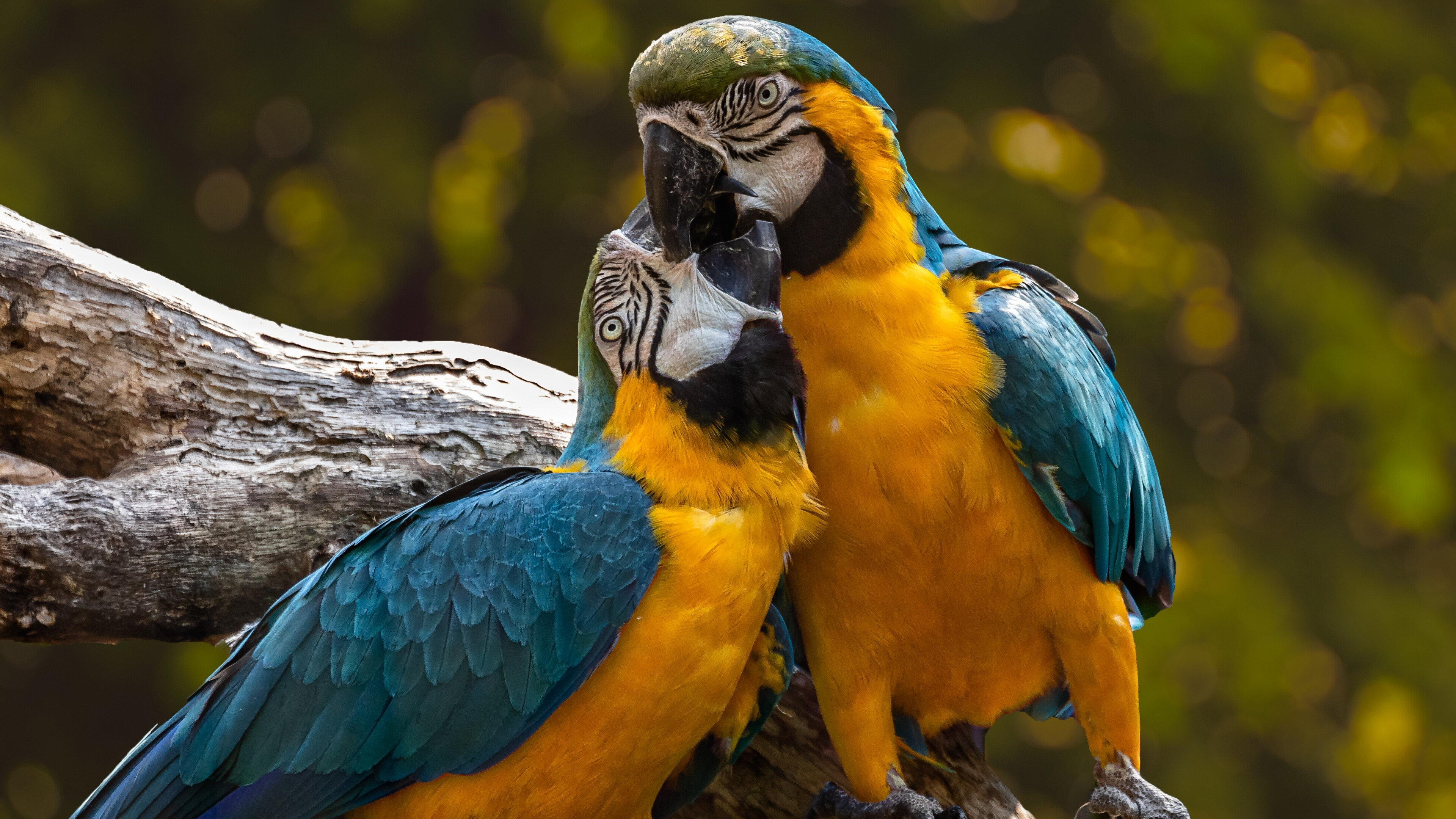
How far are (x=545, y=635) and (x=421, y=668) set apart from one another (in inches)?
9.4

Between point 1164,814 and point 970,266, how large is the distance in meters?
1.27

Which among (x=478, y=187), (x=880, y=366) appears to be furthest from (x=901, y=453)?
(x=478, y=187)

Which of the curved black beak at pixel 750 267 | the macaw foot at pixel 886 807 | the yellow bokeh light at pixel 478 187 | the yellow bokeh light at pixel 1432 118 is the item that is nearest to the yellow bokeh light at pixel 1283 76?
the yellow bokeh light at pixel 1432 118

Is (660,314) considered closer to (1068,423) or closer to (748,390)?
(748,390)

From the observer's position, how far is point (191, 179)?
21.7 feet

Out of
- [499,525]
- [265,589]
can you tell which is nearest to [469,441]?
[265,589]

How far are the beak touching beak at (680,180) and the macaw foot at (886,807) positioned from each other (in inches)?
48.7

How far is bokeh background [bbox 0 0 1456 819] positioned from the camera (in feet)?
19.8

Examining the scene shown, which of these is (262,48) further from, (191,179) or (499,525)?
(499,525)

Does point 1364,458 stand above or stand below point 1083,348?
below

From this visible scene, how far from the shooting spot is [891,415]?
236 cm

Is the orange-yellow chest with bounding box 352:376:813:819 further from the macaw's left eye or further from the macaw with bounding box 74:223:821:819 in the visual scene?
the macaw's left eye

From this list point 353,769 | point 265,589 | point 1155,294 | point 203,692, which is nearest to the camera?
point 353,769

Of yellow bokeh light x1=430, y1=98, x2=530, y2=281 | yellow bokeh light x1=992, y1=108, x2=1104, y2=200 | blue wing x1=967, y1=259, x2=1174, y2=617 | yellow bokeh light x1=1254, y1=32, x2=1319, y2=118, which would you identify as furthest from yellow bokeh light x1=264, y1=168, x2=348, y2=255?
yellow bokeh light x1=1254, y1=32, x2=1319, y2=118
